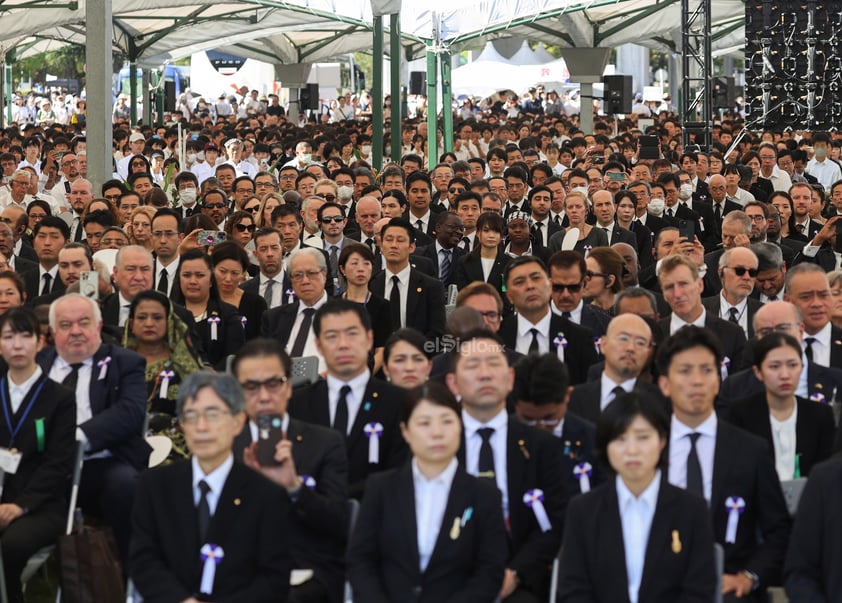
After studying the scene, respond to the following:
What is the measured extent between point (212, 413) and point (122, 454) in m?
1.83

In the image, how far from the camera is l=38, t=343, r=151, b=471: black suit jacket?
7.09m

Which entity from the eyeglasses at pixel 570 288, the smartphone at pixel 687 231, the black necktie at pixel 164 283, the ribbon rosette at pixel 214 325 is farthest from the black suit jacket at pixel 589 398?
the black necktie at pixel 164 283

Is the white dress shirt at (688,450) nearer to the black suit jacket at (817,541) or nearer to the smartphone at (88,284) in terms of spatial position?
the black suit jacket at (817,541)

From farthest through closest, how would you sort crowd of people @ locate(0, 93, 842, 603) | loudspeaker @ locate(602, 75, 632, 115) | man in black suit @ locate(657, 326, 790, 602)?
loudspeaker @ locate(602, 75, 632, 115) < man in black suit @ locate(657, 326, 790, 602) < crowd of people @ locate(0, 93, 842, 603)

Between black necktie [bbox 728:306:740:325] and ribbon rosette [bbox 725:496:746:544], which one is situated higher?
black necktie [bbox 728:306:740:325]

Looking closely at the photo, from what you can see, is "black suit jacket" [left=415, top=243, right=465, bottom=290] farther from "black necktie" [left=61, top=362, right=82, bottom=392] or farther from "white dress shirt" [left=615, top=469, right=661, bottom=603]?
"white dress shirt" [left=615, top=469, right=661, bottom=603]

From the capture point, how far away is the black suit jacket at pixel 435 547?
5.46 meters

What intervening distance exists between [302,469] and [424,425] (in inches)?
30.7

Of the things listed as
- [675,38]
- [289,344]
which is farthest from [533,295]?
[675,38]

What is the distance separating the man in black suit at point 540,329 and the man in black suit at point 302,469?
2402mm

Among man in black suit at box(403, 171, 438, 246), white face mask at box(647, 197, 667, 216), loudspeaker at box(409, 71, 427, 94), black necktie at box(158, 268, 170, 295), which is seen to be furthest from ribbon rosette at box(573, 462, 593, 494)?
loudspeaker at box(409, 71, 427, 94)

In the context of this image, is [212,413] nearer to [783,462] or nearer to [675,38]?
[783,462]

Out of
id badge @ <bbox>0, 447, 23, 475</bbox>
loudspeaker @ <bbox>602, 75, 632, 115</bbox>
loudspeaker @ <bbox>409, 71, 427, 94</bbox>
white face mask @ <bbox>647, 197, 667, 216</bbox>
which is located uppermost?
loudspeaker @ <bbox>409, 71, 427, 94</bbox>

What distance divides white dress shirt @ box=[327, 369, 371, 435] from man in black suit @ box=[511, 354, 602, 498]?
0.66 meters
